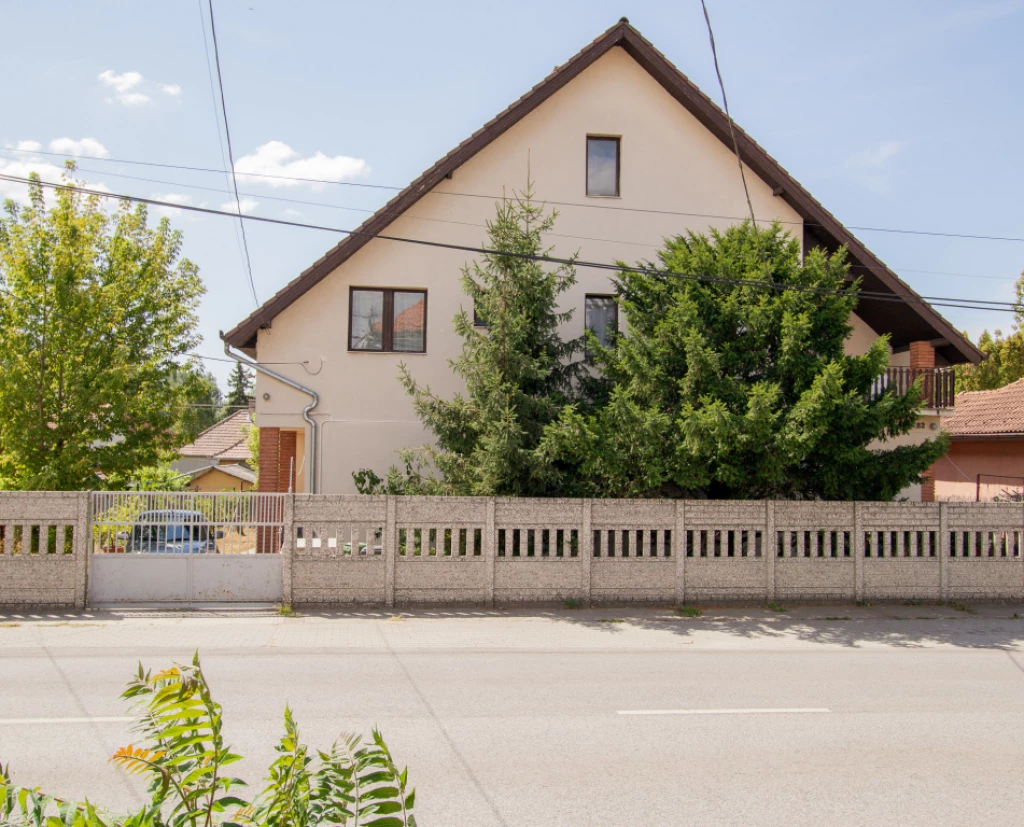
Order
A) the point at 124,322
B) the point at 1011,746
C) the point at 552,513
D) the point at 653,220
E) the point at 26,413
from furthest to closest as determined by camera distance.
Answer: the point at 653,220, the point at 124,322, the point at 26,413, the point at 552,513, the point at 1011,746

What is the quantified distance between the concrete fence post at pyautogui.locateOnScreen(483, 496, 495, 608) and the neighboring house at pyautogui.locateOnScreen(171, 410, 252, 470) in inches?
1038

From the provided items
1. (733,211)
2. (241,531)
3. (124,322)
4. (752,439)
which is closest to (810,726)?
(752,439)

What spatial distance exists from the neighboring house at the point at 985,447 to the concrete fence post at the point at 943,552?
8682mm

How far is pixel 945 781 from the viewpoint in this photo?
5.38 m

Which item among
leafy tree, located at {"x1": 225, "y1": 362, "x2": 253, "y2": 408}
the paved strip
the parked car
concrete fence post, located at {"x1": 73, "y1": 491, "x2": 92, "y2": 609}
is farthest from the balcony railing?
leafy tree, located at {"x1": 225, "y1": 362, "x2": 253, "y2": 408}

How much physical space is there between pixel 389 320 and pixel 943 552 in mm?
10168

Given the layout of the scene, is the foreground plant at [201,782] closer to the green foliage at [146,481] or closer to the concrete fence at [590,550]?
the concrete fence at [590,550]

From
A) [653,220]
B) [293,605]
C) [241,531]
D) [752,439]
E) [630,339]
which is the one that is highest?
[653,220]

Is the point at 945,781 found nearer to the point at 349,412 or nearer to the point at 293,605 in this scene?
the point at 293,605

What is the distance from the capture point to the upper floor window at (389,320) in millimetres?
15078

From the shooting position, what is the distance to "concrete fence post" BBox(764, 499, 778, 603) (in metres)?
11.9

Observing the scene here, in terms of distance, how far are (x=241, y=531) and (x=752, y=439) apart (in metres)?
7.22

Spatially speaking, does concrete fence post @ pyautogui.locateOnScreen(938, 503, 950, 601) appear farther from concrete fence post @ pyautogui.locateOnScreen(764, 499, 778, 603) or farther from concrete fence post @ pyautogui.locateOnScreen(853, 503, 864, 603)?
concrete fence post @ pyautogui.locateOnScreen(764, 499, 778, 603)

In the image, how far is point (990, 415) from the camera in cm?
2139
